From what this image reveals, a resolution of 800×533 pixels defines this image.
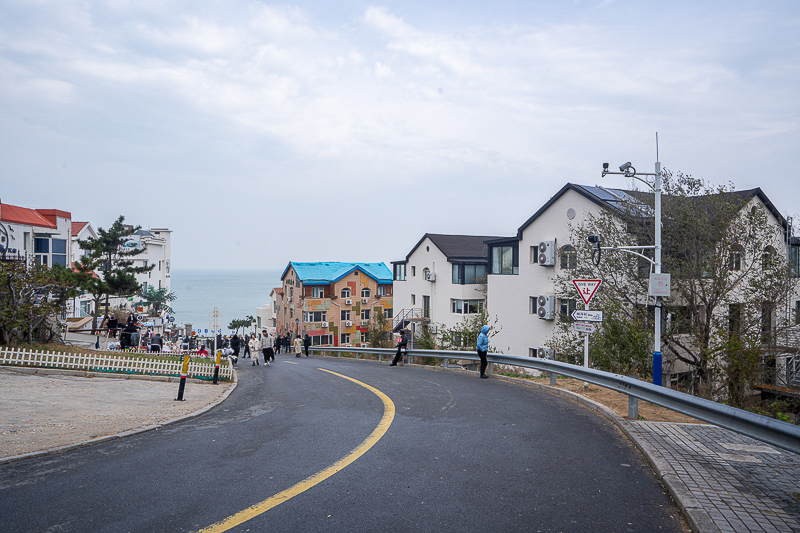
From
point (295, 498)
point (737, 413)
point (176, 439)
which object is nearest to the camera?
point (295, 498)

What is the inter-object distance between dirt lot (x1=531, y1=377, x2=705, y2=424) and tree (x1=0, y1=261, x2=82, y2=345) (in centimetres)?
1740

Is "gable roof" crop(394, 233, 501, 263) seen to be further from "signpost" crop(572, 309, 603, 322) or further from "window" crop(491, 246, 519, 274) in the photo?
"signpost" crop(572, 309, 603, 322)

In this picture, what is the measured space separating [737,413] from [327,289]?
61.9 meters

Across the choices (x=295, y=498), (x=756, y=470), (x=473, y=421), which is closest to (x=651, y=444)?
(x=756, y=470)

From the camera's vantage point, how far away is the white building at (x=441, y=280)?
4375cm

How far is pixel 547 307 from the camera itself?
104 feet

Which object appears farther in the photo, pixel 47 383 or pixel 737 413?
pixel 47 383

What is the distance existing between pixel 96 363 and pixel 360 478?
14.6 meters

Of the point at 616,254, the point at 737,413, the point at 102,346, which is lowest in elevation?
the point at 102,346

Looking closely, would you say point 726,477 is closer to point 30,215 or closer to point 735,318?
point 735,318

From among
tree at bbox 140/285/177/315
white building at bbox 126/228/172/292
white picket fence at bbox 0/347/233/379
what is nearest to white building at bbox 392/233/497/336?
white picket fence at bbox 0/347/233/379

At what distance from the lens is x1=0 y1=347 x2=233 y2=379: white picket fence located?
16328 mm

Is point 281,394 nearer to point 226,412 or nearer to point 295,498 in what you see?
point 226,412

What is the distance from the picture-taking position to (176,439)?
7.99 meters
